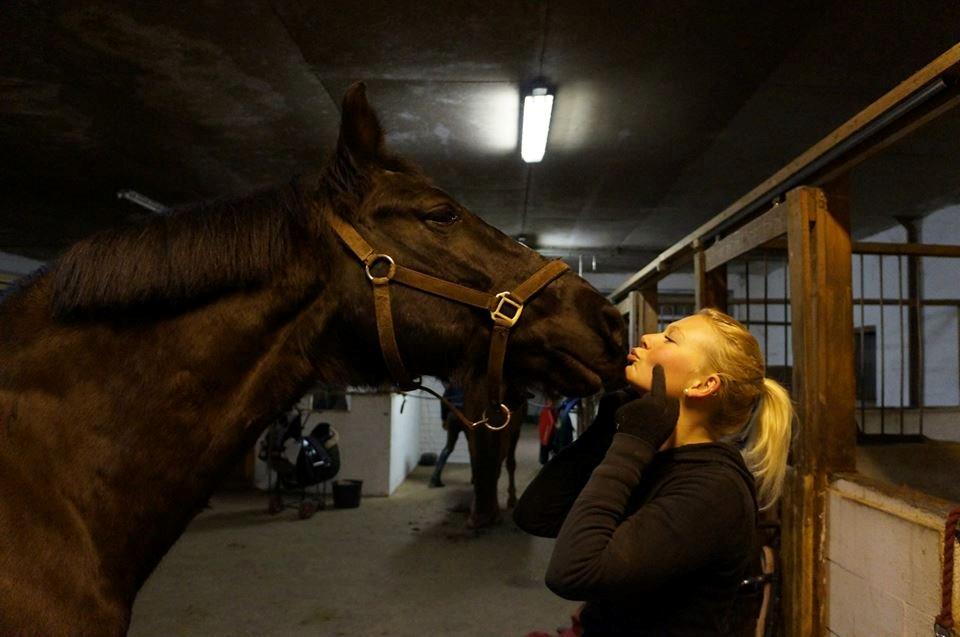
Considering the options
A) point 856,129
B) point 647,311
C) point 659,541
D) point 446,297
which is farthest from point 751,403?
point 647,311

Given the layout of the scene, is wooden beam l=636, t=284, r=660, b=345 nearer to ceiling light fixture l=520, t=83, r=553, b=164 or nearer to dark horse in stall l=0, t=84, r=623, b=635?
ceiling light fixture l=520, t=83, r=553, b=164

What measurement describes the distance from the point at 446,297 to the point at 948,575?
1187 millimetres

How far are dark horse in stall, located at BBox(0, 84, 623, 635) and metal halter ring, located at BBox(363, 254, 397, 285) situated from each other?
23 mm

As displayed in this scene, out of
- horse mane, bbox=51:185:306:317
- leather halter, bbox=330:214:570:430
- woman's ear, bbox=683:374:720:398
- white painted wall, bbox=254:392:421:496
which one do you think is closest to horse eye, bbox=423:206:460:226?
leather halter, bbox=330:214:570:430

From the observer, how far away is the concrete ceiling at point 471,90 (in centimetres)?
329

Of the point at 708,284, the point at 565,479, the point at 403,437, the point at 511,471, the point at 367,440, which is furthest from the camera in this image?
the point at 403,437

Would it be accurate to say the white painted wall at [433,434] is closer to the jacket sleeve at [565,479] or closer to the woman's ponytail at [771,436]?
the jacket sleeve at [565,479]

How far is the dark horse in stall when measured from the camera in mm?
1021

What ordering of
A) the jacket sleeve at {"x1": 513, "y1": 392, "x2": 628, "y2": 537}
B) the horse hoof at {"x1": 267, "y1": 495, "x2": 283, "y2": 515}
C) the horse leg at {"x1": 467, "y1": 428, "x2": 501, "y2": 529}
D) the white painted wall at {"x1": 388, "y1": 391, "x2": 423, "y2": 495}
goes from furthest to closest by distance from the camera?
the white painted wall at {"x1": 388, "y1": 391, "x2": 423, "y2": 495} < the horse hoof at {"x1": 267, "y1": 495, "x2": 283, "y2": 515} < the horse leg at {"x1": 467, "y1": 428, "x2": 501, "y2": 529} < the jacket sleeve at {"x1": 513, "y1": 392, "x2": 628, "y2": 537}

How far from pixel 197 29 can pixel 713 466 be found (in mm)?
3576

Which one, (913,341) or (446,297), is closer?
(446,297)

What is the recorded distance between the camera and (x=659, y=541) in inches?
38.7

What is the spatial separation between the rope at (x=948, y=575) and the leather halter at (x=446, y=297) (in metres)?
0.94

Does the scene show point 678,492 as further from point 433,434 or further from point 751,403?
point 433,434
